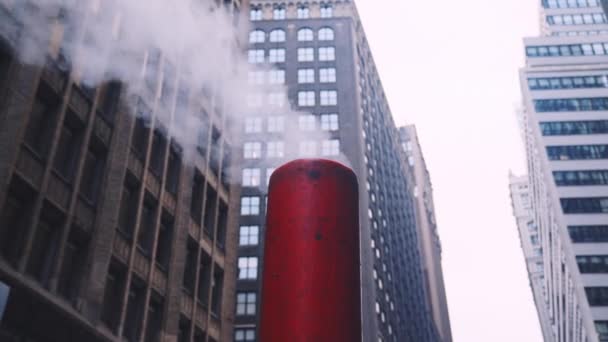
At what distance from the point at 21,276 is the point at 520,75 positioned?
2596 inches

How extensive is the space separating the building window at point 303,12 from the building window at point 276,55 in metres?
6.21

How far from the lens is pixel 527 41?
74000mm

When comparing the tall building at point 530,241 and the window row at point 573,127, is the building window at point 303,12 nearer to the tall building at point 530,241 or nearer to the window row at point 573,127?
the window row at point 573,127

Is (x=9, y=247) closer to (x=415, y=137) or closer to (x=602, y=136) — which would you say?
(x=602, y=136)

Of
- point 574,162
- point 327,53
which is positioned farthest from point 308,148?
point 574,162

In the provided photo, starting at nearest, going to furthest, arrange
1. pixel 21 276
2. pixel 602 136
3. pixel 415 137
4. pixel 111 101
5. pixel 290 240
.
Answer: pixel 290 240
pixel 21 276
pixel 111 101
pixel 602 136
pixel 415 137

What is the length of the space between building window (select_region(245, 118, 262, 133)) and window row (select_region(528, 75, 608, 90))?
30360mm

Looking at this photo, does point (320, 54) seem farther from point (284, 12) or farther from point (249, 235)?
point (249, 235)

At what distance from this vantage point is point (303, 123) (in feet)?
217

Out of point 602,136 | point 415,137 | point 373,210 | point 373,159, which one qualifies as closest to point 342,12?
point 373,159

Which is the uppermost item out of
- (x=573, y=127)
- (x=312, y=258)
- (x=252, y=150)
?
(x=573, y=127)

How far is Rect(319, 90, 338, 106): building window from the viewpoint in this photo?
216 ft

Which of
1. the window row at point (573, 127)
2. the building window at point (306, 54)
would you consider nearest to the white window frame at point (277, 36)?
the building window at point (306, 54)

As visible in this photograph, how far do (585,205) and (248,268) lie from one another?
108 ft
